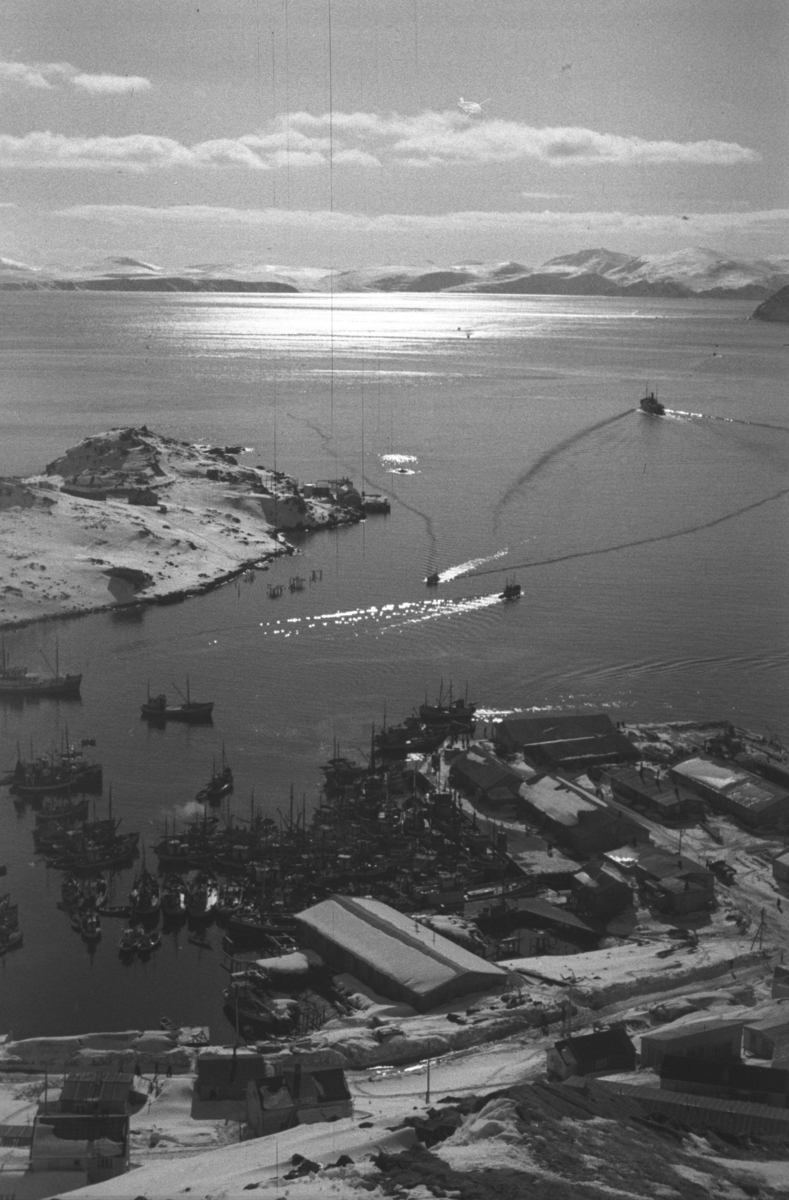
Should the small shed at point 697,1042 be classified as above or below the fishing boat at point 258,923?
above

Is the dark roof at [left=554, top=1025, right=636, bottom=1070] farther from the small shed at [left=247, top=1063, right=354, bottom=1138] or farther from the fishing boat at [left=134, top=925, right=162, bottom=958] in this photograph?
the fishing boat at [left=134, top=925, right=162, bottom=958]

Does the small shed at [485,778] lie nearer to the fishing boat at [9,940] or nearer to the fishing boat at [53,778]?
the fishing boat at [53,778]

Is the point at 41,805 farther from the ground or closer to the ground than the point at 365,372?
closer to the ground

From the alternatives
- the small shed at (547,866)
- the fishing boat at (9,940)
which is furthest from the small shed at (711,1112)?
the fishing boat at (9,940)

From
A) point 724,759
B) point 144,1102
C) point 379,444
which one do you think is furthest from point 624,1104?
point 379,444

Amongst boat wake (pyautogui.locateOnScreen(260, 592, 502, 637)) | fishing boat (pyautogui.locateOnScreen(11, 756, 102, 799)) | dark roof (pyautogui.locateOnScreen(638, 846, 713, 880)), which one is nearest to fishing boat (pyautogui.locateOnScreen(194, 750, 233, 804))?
fishing boat (pyautogui.locateOnScreen(11, 756, 102, 799))

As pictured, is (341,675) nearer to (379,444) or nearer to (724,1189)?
(724,1189)
